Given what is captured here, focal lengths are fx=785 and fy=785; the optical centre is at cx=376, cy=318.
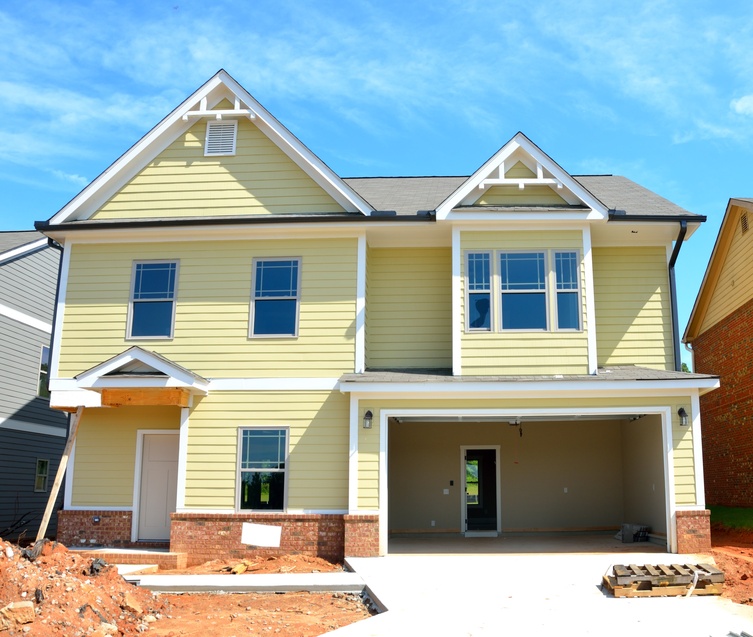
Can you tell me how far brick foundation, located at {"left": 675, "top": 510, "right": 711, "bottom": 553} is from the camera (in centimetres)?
1403

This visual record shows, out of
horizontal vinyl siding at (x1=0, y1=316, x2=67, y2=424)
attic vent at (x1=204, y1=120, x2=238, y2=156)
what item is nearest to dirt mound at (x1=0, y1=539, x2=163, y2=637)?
attic vent at (x1=204, y1=120, x2=238, y2=156)

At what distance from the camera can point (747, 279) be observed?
18.4 meters

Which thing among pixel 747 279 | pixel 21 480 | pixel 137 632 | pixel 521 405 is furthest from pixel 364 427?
pixel 21 480

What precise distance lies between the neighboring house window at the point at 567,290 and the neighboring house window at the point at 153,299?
305 inches

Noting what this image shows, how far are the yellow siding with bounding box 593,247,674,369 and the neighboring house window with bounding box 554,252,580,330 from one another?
153 cm

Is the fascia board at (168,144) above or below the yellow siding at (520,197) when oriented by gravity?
above

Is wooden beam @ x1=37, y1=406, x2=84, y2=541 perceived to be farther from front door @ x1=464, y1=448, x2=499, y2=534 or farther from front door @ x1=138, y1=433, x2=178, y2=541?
front door @ x1=464, y1=448, x2=499, y2=534

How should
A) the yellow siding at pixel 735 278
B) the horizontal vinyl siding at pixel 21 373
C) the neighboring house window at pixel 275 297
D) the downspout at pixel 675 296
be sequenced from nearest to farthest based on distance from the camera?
1. the neighboring house window at pixel 275 297
2. the downspout at pixel 675 296
3. the yellow siding at pixel 735 278
4. the horizontal vinyl siding at pixel 21 373

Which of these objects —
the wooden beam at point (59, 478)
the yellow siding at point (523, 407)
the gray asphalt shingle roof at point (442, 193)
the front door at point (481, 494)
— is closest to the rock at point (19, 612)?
the wooden beam at point (59, 478)

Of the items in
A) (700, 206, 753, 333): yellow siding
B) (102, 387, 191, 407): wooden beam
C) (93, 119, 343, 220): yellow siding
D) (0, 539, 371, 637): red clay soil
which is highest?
(93, 119, 343, 220): yellow siding

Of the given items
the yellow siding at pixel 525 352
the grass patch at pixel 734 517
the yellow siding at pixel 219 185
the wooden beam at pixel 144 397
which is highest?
the yellow siding at pixel 219 185

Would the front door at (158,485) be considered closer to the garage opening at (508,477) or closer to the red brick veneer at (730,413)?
the garage opening at (508,477)

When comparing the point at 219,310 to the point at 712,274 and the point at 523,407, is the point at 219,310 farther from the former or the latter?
the point at 712,274

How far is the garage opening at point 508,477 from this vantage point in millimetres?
18516
